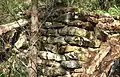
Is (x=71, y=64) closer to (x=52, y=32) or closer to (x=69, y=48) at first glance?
(x=69, y=48)

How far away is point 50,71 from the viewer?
7.04 metres

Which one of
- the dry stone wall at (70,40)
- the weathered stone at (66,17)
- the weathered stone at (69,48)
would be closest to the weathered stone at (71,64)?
the dry stone wall at (70,40)

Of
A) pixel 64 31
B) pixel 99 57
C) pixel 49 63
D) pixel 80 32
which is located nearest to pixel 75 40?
pixel 80 32

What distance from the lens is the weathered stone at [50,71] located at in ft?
22.5

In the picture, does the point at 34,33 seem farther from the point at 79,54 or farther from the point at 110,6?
the point at 110,6

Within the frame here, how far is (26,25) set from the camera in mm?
7562

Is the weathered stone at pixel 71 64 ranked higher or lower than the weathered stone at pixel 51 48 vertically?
lower

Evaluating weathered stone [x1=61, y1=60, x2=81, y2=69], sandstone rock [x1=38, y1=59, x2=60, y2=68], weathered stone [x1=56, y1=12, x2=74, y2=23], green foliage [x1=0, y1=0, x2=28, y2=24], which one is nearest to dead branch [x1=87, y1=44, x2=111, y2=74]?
weathered stone [x1=61, y1=60, x2=81, y2=69]

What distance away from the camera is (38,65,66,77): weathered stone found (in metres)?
6.86

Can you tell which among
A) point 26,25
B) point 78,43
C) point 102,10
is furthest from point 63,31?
point 102,10

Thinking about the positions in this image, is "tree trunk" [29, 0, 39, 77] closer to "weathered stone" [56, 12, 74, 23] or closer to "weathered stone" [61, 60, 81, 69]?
"weathered stone" [56, 12, 74, 23]

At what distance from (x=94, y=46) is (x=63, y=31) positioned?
84 cm

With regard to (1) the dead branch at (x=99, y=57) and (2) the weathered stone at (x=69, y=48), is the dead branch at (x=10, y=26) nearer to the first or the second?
(2) the weathered stone at (x=69, y=48)

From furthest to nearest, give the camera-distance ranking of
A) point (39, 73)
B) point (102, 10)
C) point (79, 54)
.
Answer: point (102, 10), point (39, 73), point (79, 54)
